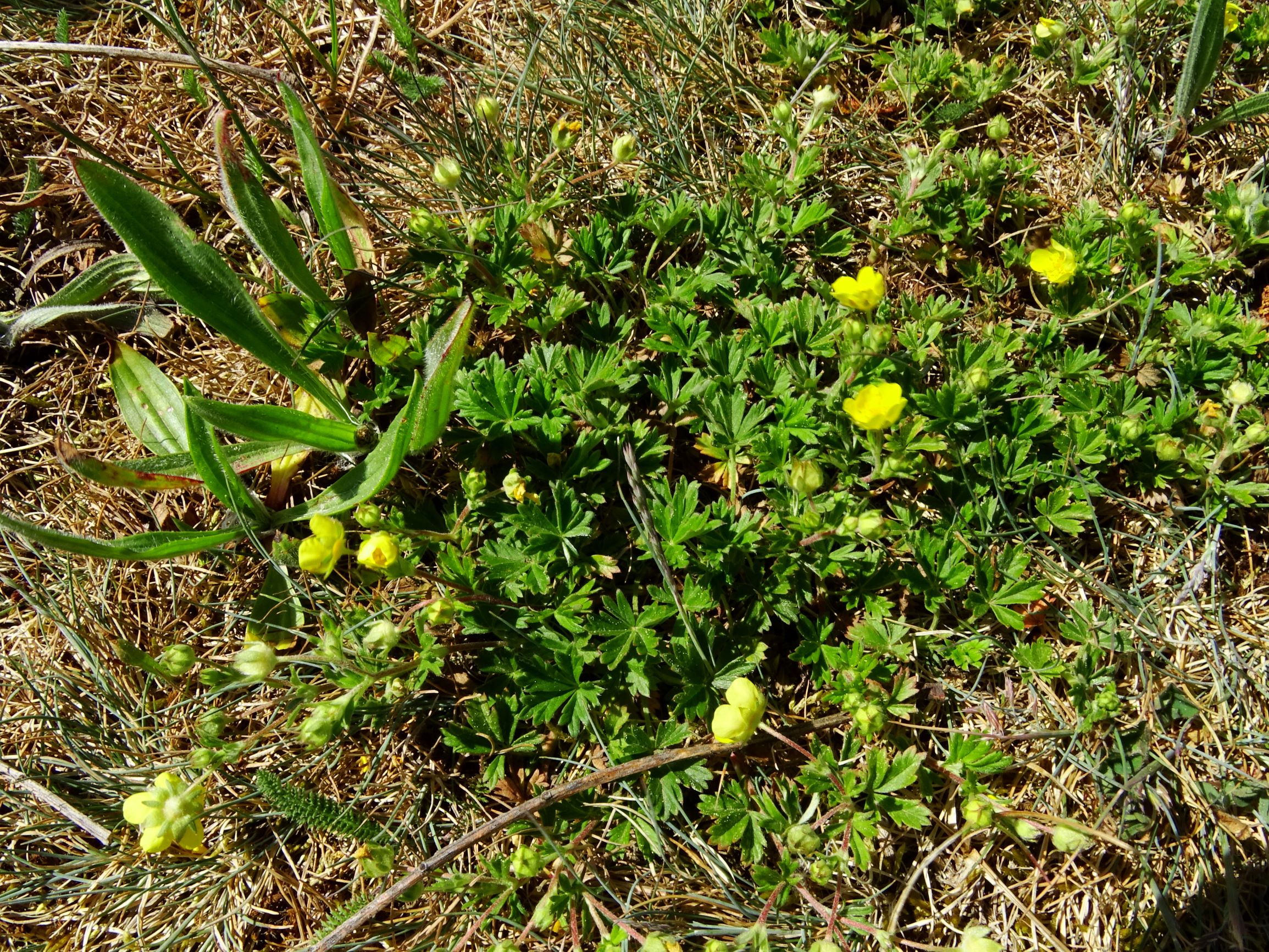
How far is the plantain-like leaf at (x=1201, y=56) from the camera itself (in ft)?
9.14

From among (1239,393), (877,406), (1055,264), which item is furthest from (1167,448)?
(877,406)

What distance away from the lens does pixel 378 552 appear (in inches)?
86.8

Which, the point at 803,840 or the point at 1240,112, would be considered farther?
the point at 1240,112

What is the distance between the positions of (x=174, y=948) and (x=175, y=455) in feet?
4.60

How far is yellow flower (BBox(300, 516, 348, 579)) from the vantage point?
2180 mm

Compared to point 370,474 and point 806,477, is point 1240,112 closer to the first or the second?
point 806,477

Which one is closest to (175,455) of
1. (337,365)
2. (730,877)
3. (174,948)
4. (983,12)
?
(337,365)

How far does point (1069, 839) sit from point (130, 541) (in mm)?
2575

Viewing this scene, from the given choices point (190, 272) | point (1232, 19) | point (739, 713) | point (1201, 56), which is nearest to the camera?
point (739, 713)

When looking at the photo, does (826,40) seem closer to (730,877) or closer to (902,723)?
(902,723)

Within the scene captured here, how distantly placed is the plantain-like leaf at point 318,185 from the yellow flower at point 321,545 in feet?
3.24

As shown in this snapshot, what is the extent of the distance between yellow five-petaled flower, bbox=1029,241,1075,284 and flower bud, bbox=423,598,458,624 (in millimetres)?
1984

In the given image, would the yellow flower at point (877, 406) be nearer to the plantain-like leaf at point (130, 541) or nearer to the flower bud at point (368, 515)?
the flower bud at point (368, 515)

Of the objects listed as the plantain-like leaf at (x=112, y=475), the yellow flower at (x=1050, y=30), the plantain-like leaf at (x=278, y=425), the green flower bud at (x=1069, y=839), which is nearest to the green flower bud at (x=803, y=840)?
the green flower bud at (x=1069, y=839)
